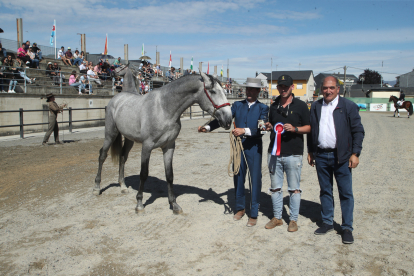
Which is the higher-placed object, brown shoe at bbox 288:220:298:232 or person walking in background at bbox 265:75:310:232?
person walking in background at bbox 265:75:310:232

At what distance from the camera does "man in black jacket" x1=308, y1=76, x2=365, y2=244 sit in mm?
3420

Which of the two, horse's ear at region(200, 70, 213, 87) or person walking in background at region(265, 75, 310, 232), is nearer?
person walking in background at region(265, 75, 310, 232)

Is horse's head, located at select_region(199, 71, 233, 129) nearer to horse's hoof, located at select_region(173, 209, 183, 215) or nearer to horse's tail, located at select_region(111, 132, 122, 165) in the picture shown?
horse's hoof, located at select_region(173, 209, 183, 215)

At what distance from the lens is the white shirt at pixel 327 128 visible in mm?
3496

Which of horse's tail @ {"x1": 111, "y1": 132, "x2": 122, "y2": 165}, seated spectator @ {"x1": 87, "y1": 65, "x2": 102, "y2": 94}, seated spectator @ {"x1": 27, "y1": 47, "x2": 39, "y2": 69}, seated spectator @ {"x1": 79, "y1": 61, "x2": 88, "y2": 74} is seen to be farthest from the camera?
seated spectator @ {"x1": 79, "y1": 61, "x2": 88, "y2": 74}

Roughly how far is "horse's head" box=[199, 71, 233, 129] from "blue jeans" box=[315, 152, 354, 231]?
48.8 inches

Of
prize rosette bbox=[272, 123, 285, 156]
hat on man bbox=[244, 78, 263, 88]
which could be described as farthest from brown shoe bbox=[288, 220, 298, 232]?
hat on man bbox=[244, 78, 263, 88]

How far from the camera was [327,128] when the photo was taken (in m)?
3.53

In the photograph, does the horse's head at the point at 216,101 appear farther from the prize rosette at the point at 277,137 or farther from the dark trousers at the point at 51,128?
the dark trousers at the point at 51,128

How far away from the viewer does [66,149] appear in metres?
9.27

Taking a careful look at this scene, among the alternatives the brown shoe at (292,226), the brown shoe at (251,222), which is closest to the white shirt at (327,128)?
the brown shoe at (292,226)

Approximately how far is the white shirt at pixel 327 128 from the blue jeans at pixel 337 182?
0.13 metres

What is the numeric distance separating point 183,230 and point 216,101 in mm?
1735

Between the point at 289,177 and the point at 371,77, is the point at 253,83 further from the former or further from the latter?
the point at 371,77
